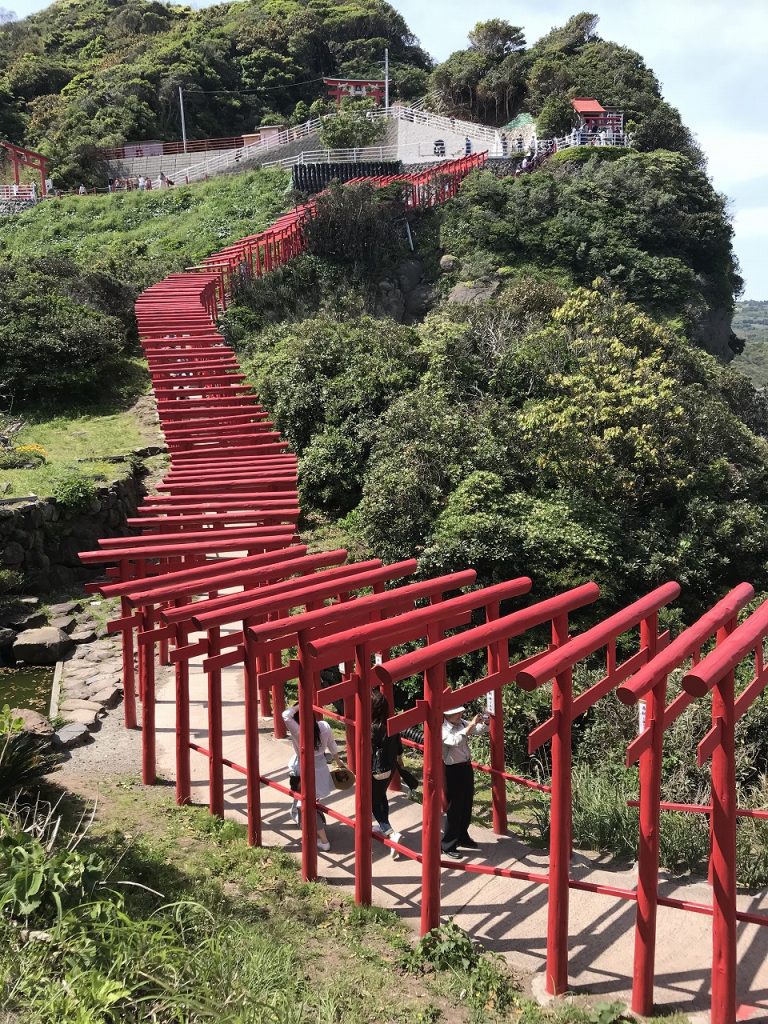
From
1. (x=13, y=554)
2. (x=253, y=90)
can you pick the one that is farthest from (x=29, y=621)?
(x=253, y=90)

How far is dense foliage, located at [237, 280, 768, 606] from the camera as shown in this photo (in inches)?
530

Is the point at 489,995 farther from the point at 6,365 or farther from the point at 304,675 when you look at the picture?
the point at 6,365

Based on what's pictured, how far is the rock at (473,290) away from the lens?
2927 cm

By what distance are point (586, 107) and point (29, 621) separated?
39.6 meters

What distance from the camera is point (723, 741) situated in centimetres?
482

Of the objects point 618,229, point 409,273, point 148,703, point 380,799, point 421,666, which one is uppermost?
point 618,229

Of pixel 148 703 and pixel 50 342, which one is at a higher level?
pixel 50 342

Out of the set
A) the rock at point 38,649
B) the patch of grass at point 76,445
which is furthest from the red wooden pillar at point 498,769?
the patch of grass at point 76,445


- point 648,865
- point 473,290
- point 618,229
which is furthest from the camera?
point 618,229

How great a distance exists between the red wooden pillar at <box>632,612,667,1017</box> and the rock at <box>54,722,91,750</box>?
5.84 metres

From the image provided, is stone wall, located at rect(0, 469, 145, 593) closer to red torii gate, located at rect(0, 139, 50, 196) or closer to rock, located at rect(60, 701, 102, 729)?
rock, located at rect(60, 701, 102, 729)

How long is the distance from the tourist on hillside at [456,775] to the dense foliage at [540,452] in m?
6.16

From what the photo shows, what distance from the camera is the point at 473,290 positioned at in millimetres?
29656

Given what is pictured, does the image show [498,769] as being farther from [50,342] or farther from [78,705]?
[50,342]
